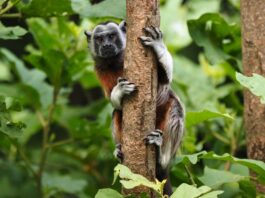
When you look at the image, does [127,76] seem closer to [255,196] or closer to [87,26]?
[255,196]

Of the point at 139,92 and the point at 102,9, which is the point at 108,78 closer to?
the point at 102,9

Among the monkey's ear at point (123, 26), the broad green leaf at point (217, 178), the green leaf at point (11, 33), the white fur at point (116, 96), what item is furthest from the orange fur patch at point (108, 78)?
the broad green leaf at point (217, 178)

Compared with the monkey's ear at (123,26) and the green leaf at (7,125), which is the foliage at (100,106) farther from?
the monkey's ear at (123,26)

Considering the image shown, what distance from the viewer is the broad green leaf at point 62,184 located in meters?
7.04

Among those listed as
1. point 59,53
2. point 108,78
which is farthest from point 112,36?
point 59,53

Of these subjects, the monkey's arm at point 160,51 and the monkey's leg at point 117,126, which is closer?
the monkey's arm at point 160,51

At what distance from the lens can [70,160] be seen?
8984 mm

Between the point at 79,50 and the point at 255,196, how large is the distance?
8.11 feet

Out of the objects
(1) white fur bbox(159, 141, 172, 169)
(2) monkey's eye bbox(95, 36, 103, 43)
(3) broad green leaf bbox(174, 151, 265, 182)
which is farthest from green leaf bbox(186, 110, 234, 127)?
(2) monkey's eye bbox(95, 36, 103, 43)

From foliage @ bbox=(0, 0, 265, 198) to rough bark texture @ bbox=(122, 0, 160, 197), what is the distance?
0.17 metres

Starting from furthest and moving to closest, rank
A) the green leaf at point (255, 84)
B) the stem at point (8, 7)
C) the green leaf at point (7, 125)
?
the stem at point (8, 7) → the green leaf at point (7, 125) → the green leaf at point (255, 84)

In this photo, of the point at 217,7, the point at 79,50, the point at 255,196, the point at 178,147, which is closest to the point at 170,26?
the point at 217,7

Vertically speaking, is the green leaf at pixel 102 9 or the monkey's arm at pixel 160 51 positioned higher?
the green leaf at pixel 102 9

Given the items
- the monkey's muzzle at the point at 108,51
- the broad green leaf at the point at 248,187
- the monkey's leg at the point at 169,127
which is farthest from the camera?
the monkey's muzzle at the point at 108,51
